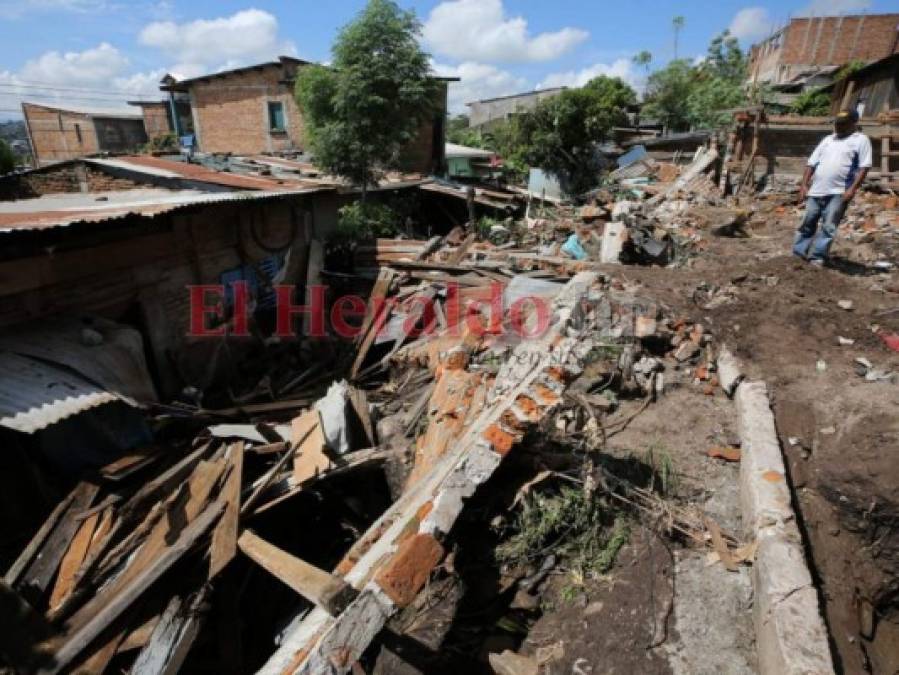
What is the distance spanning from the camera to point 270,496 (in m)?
4.36

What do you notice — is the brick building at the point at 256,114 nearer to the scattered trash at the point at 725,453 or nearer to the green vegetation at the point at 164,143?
the green vegetation at the point at 164,143

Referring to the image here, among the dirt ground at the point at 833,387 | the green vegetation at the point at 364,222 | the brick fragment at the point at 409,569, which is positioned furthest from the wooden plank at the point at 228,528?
the green vegetation at the point at 364,222

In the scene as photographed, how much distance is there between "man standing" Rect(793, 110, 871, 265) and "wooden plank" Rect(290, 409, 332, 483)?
6.67 meters

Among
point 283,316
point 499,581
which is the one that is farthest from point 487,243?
point 499,581

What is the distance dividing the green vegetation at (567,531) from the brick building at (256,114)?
16.2 meters

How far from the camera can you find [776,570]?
2889mm

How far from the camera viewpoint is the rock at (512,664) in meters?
2.87

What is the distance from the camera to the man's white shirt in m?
6.07

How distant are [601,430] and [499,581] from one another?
5.59ft

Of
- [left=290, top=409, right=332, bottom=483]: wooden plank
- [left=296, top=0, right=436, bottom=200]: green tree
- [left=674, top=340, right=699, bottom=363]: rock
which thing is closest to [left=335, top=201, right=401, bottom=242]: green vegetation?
[left=296, top=0, right=436, bottom=200]: green tree

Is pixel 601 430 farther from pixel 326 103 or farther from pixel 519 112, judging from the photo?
pixel 519 112

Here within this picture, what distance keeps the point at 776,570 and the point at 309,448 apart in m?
3.61

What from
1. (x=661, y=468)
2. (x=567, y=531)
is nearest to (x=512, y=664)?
(x=567, y=531)

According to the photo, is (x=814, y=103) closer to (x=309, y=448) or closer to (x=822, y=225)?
(x=822, y=225)
